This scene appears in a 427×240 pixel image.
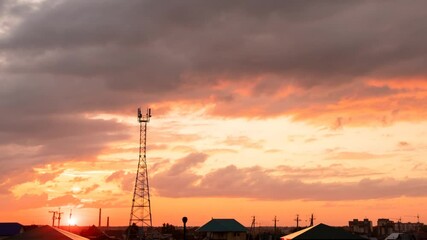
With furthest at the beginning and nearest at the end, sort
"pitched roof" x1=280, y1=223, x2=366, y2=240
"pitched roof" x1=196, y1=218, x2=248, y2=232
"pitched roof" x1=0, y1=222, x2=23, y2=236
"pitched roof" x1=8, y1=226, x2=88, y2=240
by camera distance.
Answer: "pitched roof" x1=0, y1=222, x2=23, y2=236
"pitched roof" x1=196, y1=218, x2=248, y2=232
"pitched roof" x1=8, y1=226, x2=88, y2=240
"pitched roof" x1=280, y1=223, x2=366, y2=240

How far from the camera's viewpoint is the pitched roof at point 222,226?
5630 inches

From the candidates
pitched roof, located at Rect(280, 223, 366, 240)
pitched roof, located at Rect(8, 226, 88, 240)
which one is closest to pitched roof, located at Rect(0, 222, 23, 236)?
pitched roof, located at Rect(8, 226, 88, 240)

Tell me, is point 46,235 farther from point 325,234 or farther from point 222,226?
point 222,226

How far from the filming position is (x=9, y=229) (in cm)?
14788

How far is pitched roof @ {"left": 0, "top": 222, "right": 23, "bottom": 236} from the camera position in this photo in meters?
145

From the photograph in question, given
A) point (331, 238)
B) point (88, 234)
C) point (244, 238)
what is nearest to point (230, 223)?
point (244, 238)

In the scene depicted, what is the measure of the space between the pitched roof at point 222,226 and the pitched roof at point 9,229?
46.8 m

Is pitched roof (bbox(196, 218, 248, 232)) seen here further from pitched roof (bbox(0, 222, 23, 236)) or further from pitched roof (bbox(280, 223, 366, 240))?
pitched roof (bbox(280, 223, 366, 240))

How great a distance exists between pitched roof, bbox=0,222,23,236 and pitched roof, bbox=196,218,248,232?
46807mm

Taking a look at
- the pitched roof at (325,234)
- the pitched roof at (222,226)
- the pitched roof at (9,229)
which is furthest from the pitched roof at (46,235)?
the pitched roof at (9,229)

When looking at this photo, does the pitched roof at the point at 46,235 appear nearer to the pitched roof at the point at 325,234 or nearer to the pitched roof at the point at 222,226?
the pitched roof at the point at 325,234

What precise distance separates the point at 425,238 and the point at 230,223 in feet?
178

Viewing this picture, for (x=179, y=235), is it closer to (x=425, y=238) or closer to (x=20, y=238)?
(x=425, y=238)

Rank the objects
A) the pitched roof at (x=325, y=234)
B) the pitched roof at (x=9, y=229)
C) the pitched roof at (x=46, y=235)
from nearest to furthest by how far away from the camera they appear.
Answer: the pitched roof at (x=325, y=234) → the pitched roof at (x=46, y=235) → the pitched roof at (x=9, y=229)
